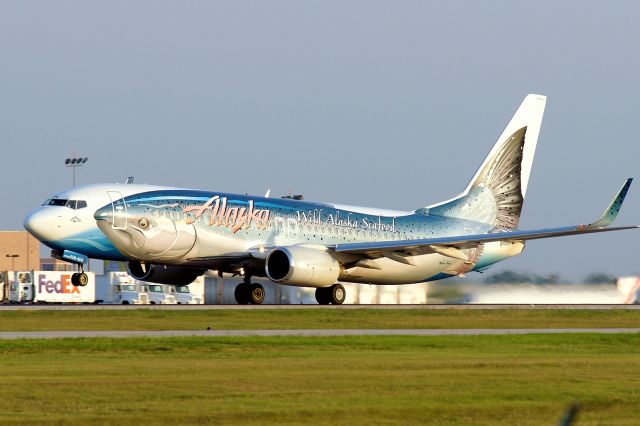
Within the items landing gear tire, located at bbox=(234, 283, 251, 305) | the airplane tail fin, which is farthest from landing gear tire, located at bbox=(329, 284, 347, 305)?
the airplane tail fin

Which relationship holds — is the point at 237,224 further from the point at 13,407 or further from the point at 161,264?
the point at 13,407

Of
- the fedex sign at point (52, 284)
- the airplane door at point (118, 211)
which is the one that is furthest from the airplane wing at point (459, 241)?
the fedex sign at point (52, 284)

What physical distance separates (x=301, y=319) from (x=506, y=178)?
2254 centimetres

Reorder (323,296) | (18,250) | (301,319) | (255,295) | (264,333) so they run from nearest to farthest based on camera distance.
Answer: (264,333) < (301,319) < (255,295) < (323,296) < (18,250)

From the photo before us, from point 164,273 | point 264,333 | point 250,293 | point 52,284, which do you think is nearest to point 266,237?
point 250,293

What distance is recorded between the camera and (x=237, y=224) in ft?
164

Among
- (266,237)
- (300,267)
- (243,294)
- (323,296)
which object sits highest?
(266,237)

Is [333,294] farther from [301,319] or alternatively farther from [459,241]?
[301,319]

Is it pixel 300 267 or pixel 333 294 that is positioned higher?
pixel 300 267

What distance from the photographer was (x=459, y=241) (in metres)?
52.3

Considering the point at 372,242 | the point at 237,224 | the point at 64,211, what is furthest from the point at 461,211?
the point at 64,211

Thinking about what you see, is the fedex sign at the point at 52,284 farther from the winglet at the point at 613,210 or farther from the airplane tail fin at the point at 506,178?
the winglet at the point at 613,210

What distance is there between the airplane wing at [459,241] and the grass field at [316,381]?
19476 mm

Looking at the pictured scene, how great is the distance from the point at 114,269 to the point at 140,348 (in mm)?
55263
